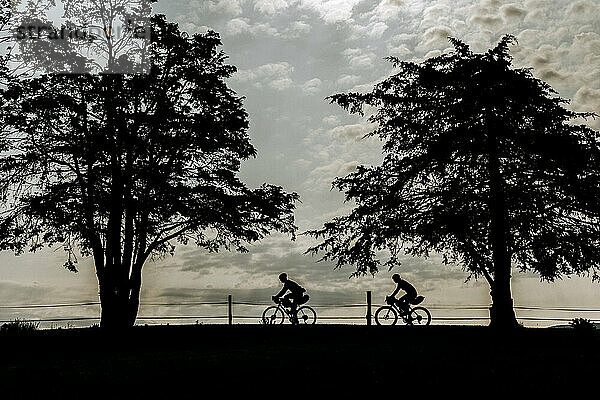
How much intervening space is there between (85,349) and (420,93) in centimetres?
1758

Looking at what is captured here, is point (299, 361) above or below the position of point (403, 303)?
below

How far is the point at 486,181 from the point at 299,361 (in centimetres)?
1527

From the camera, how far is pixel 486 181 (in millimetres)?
28609

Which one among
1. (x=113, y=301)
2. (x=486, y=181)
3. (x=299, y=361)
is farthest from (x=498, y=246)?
(x=113, y=301)

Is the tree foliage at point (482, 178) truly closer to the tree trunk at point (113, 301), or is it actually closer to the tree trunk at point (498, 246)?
the tree trunk at point (498, 246)

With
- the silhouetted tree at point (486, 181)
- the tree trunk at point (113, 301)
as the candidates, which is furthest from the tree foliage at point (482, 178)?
the tree trunk at point (113, 301)

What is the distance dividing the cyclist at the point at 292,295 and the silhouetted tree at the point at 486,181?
445 cm

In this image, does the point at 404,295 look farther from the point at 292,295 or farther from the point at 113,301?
the point at 113,301

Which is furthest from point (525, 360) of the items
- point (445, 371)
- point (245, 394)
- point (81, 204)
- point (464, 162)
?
point (81, 204)

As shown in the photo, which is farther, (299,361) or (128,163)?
(128,163)

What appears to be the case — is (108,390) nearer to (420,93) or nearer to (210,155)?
(210,155)

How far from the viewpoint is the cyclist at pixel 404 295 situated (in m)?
25.6

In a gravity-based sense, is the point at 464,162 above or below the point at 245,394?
above

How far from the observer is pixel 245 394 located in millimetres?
13102
